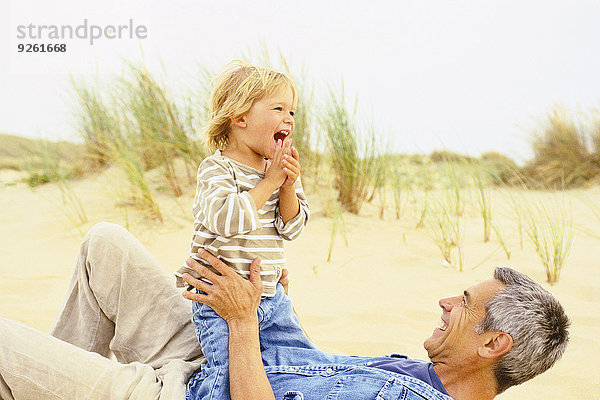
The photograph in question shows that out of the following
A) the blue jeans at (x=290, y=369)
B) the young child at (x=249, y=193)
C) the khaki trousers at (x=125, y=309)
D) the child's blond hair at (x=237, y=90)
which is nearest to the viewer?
the blue jeans at (x=290, y=369)

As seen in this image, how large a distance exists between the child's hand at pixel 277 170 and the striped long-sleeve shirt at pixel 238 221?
96 millimetres

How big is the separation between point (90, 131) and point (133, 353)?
17.7ft

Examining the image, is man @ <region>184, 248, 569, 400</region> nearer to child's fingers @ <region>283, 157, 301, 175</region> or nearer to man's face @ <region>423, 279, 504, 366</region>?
man's face @ <region>423, 279, 504, 366</region>

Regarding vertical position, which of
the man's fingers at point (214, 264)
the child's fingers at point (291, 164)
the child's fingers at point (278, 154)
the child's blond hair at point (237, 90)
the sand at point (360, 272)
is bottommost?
the sand at point (360, 272)

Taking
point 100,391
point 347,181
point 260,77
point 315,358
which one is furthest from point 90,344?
point 347,181

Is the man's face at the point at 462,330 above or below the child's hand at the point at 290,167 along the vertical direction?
below

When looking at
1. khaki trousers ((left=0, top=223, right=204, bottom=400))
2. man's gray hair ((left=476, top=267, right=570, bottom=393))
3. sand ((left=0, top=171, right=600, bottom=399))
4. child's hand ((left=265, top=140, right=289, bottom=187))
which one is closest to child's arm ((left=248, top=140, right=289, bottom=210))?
child's hand ((left=265, top=140, right=289, bottom=187))

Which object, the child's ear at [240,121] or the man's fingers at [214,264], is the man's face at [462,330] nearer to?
the man's fingers at [214,264]

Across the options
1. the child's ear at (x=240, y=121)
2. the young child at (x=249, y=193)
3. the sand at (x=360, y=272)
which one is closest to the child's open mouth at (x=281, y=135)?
the young child at (x=249, y=193)

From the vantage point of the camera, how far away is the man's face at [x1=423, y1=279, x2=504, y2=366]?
1.91 m

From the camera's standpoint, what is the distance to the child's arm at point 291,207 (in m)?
2.04

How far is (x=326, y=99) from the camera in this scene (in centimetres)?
610

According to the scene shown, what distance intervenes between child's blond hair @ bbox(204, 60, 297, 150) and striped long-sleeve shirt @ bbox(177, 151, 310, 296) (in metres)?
0.10

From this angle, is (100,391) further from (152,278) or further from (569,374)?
(569,374)
